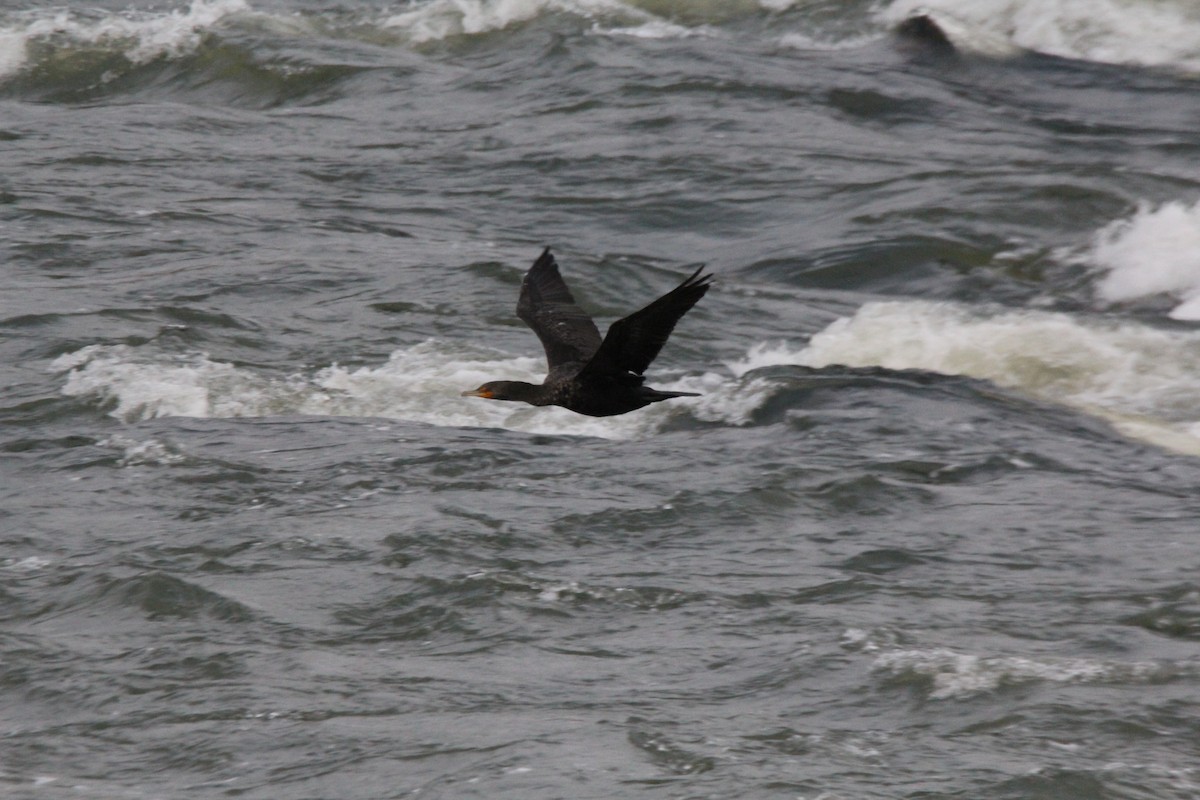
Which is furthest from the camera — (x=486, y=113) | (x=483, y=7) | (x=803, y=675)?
(x=483, y=7)

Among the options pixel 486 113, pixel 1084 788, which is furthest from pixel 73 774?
pixel 486 113

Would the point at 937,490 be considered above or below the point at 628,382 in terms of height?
below

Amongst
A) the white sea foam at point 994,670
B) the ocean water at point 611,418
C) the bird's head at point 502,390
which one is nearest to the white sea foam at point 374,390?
the ocean water at point 611,418

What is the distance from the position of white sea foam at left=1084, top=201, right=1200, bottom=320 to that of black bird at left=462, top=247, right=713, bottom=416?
3.45 meters

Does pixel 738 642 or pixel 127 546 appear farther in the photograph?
pixel 127 546

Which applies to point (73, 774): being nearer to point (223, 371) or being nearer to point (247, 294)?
point (223, 371)

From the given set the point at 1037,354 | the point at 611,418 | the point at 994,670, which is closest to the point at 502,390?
the point at 611,418

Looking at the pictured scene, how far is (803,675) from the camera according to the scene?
209 inches

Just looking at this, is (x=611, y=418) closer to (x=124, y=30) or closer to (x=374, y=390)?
(x=374, y=390)

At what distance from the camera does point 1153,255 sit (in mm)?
10031

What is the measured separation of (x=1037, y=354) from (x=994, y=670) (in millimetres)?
3773

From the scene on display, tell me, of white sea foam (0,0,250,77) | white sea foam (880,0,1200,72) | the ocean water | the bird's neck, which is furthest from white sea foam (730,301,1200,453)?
white sea foam (0,0,250,77)

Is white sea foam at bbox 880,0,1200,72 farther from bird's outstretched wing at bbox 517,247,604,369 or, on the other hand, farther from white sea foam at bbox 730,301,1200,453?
bird's outstretched wing at bbox 517,247,604,369

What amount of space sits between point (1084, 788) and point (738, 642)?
4.30 feet
